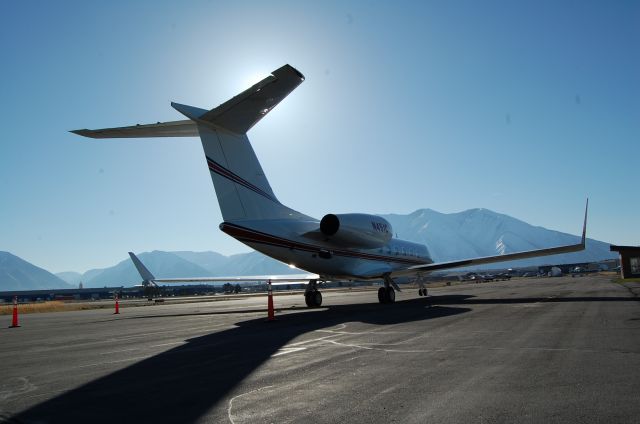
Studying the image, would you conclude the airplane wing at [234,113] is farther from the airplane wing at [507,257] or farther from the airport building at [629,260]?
the airport building at [629,260]

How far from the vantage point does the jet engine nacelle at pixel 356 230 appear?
19.1m

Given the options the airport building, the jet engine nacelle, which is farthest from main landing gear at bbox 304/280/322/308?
the airport building

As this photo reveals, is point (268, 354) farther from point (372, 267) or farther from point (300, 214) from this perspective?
point (372, 267)

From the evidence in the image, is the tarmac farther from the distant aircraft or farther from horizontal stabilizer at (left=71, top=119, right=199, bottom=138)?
the distant aircraft

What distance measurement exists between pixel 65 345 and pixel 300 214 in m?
10.4

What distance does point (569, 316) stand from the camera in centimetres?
1308

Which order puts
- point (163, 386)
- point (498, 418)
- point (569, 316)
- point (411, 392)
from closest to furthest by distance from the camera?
point (498, 418), point (411, 392), point (163, 386), point (569, 316)

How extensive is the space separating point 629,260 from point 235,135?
53.4 m

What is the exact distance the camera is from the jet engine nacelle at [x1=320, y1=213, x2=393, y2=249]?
19.1 metres

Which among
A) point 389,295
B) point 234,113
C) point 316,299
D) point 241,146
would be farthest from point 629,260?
point 234,113

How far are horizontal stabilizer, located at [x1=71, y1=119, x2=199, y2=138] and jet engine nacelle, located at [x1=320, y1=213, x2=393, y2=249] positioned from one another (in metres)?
6.73

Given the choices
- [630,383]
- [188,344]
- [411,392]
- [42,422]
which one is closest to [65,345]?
[188,344]

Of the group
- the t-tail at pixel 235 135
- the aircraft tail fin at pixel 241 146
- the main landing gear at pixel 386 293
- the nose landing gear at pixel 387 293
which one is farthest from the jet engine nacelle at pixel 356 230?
the t-tail at pixel 235 135

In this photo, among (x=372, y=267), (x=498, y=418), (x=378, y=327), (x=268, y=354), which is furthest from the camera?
(x=372, y=267)
